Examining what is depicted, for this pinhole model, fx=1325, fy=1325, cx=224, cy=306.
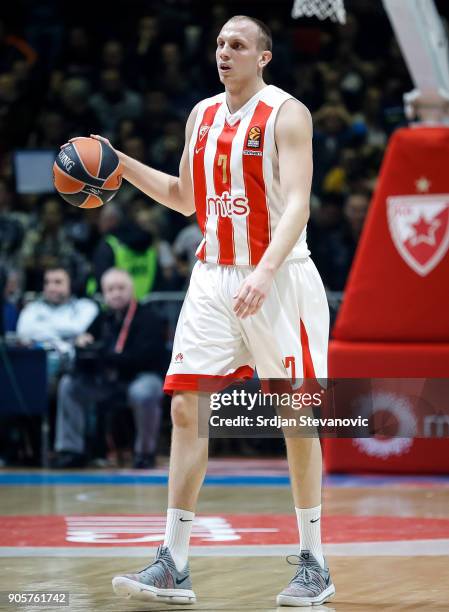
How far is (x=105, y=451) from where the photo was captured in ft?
35.5

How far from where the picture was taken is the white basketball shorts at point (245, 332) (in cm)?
520

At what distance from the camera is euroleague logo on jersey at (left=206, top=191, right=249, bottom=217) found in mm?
5270

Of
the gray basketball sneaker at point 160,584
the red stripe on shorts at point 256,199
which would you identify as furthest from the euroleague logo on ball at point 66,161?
the gray basketball sneaker at point 160,584

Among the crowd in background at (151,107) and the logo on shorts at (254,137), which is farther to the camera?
the crowd in background at (151,107)

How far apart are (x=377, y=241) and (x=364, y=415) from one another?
12.2ft

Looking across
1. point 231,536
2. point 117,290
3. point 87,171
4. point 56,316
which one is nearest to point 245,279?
point 87,171

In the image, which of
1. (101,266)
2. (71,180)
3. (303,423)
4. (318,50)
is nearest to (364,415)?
(303,423)

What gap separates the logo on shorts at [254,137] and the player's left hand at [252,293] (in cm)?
58

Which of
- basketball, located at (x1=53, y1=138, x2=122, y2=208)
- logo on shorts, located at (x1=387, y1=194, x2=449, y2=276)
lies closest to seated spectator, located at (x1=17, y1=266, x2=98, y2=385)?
logo on shorts, located at (x1=387, y1=194, x2=449, y2=276)

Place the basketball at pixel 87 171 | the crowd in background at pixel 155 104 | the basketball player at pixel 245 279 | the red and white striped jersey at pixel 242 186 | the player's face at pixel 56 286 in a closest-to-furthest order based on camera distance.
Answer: the basketball player at pixel 245 279 → the red and white striped jersey at pixel 242 186 → the basketball at pixel 87 171 → the player's face at pixel 56 286 → the crowd in background at pixel 155 104

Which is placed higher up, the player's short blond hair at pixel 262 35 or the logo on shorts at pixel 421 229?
the player's short blond hair at pixel 262 35

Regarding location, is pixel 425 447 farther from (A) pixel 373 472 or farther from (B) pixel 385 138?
(B) pixel 385 138

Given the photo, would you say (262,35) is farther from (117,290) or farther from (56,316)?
(56,316)

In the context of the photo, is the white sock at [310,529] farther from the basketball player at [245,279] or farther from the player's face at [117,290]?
the player's face at [117,290]
